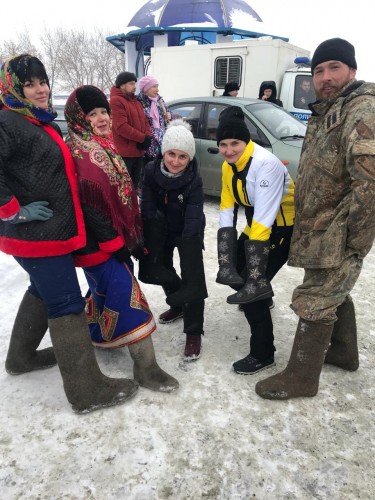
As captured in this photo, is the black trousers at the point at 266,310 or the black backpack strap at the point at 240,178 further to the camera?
the black trousers at the point at 266,310

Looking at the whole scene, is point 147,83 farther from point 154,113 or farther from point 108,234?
point 108,234

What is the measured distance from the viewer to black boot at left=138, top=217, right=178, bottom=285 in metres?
2.50

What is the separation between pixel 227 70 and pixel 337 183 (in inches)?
Result: 327

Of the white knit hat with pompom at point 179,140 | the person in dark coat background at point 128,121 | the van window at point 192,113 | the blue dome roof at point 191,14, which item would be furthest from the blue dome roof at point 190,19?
the white knit hat with pompom at point 179,140

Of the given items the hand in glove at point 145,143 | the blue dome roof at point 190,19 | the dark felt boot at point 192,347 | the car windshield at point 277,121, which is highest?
the blue dome roof at point 190,19

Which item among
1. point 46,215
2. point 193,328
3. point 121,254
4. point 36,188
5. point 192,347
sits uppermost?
point 36,188

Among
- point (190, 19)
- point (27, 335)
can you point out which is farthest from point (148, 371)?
point (190, 19)

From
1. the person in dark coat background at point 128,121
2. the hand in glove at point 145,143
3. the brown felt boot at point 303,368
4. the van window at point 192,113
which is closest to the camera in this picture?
the brown felt boot at point 303,368

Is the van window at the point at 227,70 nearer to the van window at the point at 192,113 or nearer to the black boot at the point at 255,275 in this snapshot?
the van window at the point at 192,113

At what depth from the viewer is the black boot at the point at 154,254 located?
2500 millimetres

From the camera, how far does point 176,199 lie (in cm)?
249

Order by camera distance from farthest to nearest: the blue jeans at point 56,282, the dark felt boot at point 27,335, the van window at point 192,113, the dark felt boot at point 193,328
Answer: the van window at point 192,113
the dark felt boot at point 193,328
the dark felt boot at point 27,335
the blue jeans at point 56,282

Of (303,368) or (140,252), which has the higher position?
(140,252)

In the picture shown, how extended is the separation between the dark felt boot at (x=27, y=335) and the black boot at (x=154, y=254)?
69cm
